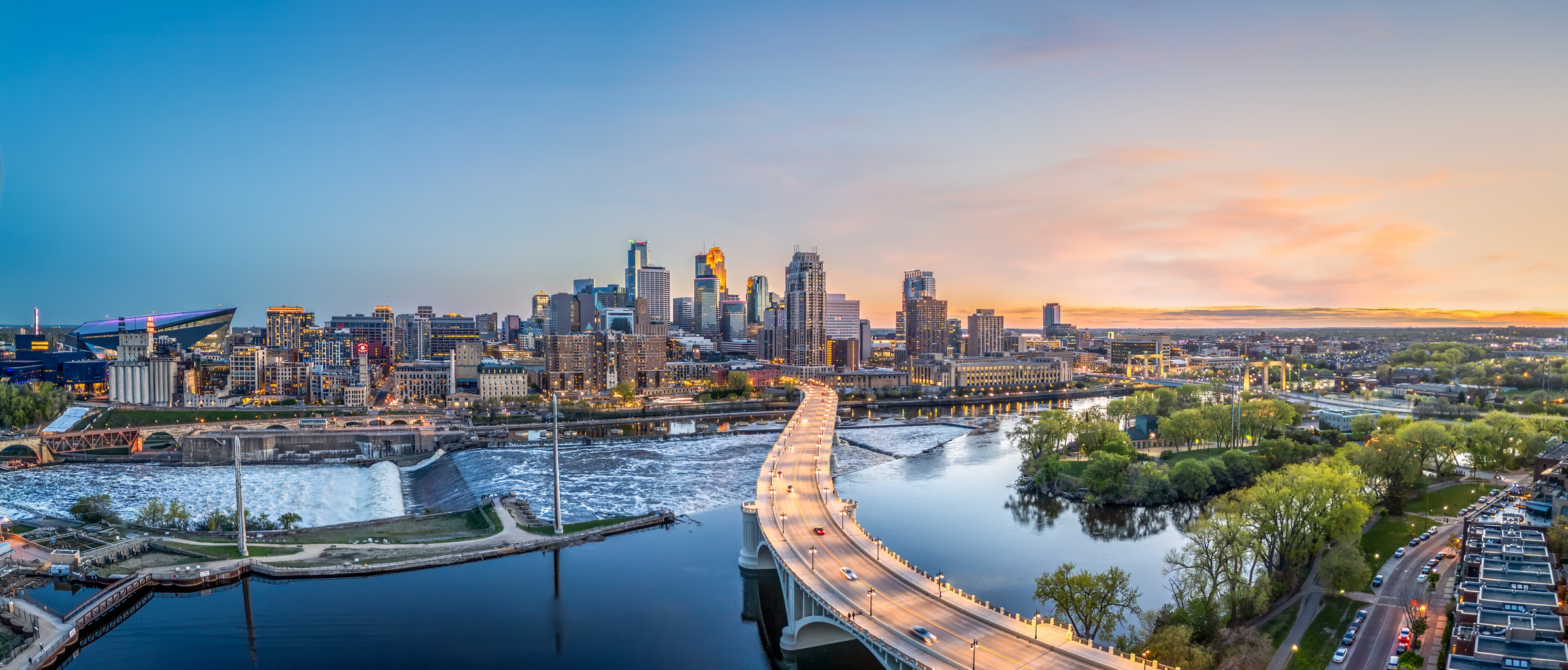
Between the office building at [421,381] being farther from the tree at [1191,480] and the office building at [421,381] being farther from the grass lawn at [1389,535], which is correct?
the grass lawn at [1389,535]

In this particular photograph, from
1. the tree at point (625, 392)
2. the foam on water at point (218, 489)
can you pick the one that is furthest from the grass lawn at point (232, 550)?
the tree at point (625, 392)

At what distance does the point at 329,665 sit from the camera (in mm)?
21891

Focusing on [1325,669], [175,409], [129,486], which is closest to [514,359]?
[175,409]

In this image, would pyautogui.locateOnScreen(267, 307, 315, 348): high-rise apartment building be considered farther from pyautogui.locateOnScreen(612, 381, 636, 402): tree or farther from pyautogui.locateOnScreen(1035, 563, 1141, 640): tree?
pyautogui.locateOnScreen(1035, 563, 1141, 640): tree

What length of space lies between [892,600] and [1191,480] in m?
25.4

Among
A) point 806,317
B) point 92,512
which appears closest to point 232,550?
point 92,512

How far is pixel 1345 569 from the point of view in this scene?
76.4 feet

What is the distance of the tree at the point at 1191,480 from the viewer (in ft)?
128

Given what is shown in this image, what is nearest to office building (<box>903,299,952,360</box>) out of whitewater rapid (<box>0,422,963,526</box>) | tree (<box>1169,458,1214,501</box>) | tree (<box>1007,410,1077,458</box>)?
whitewater rapid (<box>0,422,963,526</box>)

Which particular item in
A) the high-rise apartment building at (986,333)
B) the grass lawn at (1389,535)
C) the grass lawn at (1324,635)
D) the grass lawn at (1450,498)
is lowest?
the grass lawn at (1324,635)

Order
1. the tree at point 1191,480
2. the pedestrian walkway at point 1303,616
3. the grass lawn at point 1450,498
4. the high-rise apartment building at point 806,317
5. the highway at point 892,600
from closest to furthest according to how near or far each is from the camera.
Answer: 1. the highway at point 892,600
2. the pedestrian walkway at point 1303,616
3. the grass lawn at point 1450,498
4. the tree at point 1191,480
5. the high-rise apartment building at point 806,317

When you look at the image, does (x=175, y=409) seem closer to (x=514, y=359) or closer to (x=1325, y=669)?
(x=514, y=359)

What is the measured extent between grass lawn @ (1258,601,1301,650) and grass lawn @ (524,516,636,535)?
945 inches

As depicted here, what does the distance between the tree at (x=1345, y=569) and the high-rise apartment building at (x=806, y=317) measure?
4213 inches
